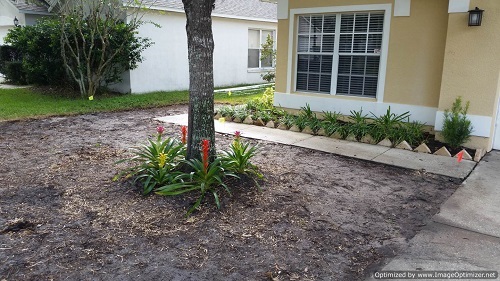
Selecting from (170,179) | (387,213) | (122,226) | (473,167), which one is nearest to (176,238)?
(122,226)

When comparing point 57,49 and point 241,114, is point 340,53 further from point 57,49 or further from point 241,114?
point 57,49

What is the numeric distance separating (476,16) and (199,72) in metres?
4.75

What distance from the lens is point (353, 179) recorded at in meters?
5.52

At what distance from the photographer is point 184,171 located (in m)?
4.91

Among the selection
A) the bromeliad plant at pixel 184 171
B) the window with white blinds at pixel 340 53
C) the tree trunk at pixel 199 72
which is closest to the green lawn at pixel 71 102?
the window with white blinds at pixel 340 53

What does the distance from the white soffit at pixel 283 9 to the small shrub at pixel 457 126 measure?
417cm

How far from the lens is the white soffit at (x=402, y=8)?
7527mm

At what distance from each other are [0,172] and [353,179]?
4856mm

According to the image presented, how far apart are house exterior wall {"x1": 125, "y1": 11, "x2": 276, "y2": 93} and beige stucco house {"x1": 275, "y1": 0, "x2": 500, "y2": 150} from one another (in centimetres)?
649

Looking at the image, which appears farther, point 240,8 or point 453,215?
point 240,8

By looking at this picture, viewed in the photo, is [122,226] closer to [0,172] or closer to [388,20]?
[0,172]

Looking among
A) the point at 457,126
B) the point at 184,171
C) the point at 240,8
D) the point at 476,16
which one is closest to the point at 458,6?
the point at 476,16

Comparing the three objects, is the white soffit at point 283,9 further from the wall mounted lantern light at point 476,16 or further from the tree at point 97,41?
the tree at point 97,41

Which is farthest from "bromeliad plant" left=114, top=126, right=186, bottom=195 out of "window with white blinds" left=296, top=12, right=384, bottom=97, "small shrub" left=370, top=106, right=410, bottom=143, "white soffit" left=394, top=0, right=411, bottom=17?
"white soffit" left=394, top=0, right=411, bottom=17
